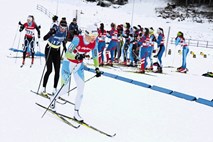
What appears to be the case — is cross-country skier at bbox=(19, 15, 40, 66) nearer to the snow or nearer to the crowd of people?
the crowd of people

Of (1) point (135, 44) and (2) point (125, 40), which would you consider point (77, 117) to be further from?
(2) point (125, 40)

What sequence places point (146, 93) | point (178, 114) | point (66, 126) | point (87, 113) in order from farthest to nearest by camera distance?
point (146, 93), point (178, 114), point (87, 113), point (66, 126)

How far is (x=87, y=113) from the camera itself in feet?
22.3

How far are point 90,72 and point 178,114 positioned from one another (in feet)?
17.6

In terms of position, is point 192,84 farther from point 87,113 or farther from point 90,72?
point 87,113

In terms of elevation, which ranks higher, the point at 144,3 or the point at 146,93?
the point at 144,3

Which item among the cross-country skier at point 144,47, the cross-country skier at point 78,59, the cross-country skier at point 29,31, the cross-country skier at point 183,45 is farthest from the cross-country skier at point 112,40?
the cross-country skier at point 78,59

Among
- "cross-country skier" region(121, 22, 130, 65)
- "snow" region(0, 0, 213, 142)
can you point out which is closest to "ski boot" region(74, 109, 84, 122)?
"snow" region(0, 0, 213, 142)

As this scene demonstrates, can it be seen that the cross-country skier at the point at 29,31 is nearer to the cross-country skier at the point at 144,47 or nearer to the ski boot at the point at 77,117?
the cross-country skier at the point at 144,47

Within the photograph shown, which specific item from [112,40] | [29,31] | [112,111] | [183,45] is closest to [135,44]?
[112,40]

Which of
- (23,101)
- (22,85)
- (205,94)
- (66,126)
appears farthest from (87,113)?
(205,94)

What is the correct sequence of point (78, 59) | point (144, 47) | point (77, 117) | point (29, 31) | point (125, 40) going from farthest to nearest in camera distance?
point (125, 40)
point (144, 47)
point (29, 31)
point (77, 117)
point (78, 59)

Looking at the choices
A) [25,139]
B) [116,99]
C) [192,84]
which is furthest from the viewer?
[192,84]

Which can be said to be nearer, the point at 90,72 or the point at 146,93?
the point at 146,93
